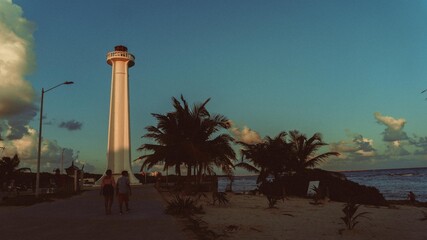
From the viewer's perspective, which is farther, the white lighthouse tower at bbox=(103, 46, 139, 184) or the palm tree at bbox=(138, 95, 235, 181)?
the white lighthouse tower at bbox=(103, 46, 139, 184)

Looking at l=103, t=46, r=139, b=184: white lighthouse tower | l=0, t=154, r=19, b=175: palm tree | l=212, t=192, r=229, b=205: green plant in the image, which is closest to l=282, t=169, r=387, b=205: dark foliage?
l=212, t=192, r=229, b=205: green plant

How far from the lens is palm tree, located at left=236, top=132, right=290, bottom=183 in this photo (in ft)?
98.1

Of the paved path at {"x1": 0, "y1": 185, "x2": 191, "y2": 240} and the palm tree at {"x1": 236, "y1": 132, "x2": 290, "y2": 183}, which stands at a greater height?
the palm tree at {"x1": 236, "y1": 132, "x2": 290, "y2": 183}

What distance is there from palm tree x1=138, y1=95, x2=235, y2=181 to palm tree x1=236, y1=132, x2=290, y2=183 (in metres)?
3.19

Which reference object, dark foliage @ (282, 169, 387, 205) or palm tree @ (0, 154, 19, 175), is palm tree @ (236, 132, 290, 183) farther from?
palm tree @ (0, 154, 19, 175)

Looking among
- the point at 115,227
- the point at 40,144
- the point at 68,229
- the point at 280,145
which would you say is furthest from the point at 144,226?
the point at 280,145

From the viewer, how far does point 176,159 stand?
27281 mm

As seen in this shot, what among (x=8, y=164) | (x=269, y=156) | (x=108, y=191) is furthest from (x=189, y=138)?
(x=8, y=164)

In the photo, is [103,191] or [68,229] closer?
[68,229]

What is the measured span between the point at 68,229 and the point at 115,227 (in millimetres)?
1093

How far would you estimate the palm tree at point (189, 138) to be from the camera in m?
27.0

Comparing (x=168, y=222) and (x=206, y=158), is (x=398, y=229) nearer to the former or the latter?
(x=168, y=222)

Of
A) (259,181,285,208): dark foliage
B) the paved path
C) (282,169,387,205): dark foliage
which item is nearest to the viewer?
the paved path

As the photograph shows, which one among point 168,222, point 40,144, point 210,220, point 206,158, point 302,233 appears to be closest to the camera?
point 302,233
